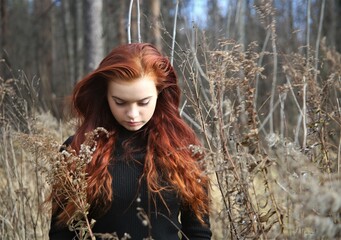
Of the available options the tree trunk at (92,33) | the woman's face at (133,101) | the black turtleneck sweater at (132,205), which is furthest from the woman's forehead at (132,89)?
the tree trunk at (92,33)

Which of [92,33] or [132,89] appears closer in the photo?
[132,89]

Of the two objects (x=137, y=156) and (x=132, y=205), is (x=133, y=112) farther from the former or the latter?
(x=132, y=205)

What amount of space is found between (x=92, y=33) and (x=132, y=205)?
4.26m

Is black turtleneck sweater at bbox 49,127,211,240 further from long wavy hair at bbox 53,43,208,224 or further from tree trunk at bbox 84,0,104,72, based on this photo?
tree trunk at bbox 84,0,104,72

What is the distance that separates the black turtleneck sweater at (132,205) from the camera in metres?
1.82

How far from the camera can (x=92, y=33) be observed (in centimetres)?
585

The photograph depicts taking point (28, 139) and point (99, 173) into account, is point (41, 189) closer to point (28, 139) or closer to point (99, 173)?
point (99, 173)

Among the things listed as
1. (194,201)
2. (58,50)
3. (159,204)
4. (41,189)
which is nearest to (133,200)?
(159,204)

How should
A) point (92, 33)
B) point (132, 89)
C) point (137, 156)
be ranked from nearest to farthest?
point (132, 89)
point (137, 156)
point (92, 33)

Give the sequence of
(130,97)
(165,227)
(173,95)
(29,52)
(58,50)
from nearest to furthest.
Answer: (130,97) → (165,227) → (173,95) → (29,52) → (58,50)

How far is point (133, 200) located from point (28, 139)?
16.9 inches

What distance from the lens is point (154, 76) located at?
1838mm

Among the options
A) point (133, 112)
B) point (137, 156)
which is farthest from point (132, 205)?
point (133, 112)

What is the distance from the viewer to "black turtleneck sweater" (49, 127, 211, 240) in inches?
71.7
